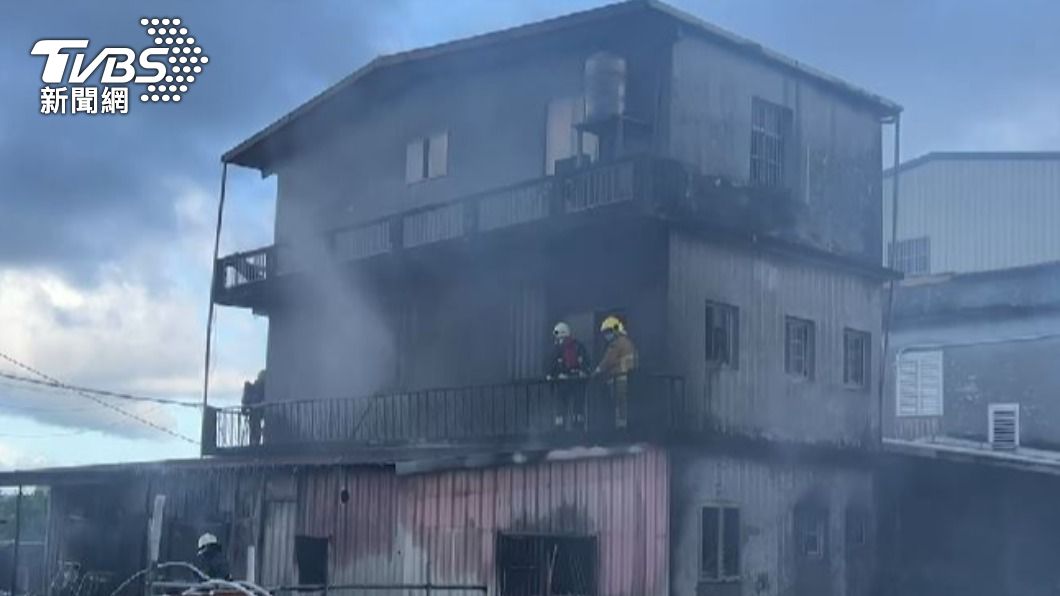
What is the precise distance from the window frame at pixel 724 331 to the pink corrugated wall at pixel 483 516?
114 inches

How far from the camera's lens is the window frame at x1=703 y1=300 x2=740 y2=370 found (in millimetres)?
21875

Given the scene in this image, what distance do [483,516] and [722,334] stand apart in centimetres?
519

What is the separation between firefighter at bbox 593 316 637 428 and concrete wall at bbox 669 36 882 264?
346 cm

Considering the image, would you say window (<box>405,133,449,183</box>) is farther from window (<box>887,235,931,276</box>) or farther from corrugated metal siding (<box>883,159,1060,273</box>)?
corrugated metal siding (<box>883,159,1060,273</box>)

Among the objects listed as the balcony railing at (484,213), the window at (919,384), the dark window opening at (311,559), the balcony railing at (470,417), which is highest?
the balcony railing at (484,213)

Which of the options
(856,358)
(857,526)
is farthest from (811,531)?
(856,358)

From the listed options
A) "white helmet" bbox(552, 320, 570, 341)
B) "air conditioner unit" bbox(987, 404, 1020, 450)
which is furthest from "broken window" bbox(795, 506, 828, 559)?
"air conditioner unit" bbox(987, 404, 1020, 450)

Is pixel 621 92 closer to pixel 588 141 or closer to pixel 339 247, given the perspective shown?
pixel 588 141

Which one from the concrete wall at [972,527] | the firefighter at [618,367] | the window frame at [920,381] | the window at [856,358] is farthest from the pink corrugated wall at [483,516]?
the window frame at [920,381]

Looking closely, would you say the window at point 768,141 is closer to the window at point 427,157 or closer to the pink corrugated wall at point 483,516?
the window at point 427,157

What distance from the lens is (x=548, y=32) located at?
917 inches

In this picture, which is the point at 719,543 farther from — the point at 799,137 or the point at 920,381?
the point at 920,381

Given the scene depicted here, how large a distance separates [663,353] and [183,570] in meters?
11.8

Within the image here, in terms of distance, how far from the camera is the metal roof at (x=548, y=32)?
71.4ft
